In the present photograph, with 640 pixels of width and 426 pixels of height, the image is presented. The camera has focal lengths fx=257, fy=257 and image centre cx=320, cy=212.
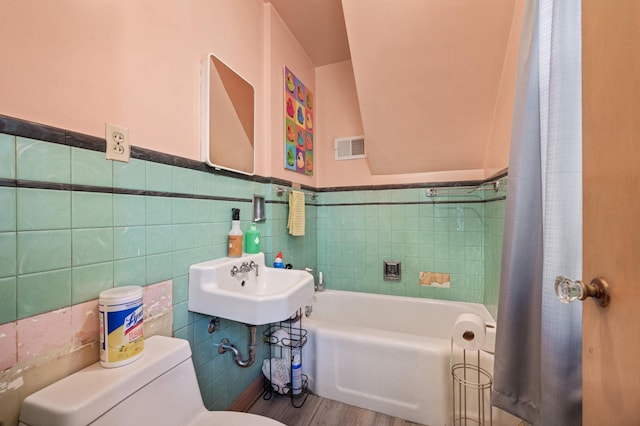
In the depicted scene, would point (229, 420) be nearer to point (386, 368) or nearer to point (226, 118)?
point (386, 368)

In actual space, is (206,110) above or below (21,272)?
above

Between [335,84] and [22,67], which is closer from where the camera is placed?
[22,67]

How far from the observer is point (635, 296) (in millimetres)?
359

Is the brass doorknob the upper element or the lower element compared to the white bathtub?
upper

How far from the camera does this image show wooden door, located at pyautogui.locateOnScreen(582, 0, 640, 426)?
364 millimetres

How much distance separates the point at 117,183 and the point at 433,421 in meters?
1.89

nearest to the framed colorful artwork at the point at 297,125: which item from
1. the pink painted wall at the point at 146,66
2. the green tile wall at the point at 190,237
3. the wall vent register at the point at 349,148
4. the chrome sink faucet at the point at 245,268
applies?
the pink painted wall at the point at 146,66

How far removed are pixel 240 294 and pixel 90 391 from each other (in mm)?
507

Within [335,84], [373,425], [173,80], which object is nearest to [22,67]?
[173,80]

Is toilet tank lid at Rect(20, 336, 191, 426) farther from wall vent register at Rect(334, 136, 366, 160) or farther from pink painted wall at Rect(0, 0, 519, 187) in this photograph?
wall vent register at Rect(334, 136, 366, 160)

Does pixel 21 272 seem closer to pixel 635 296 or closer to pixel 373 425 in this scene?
pixel 635 296

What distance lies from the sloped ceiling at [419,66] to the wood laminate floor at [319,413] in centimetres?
179

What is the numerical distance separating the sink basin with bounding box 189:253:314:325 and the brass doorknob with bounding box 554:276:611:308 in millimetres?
869

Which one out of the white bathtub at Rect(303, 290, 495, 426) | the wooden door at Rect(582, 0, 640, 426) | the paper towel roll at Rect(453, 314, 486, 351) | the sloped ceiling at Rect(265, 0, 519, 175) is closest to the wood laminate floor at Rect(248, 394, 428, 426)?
the white bathtub at Rect(303, 290, 495, 426)
